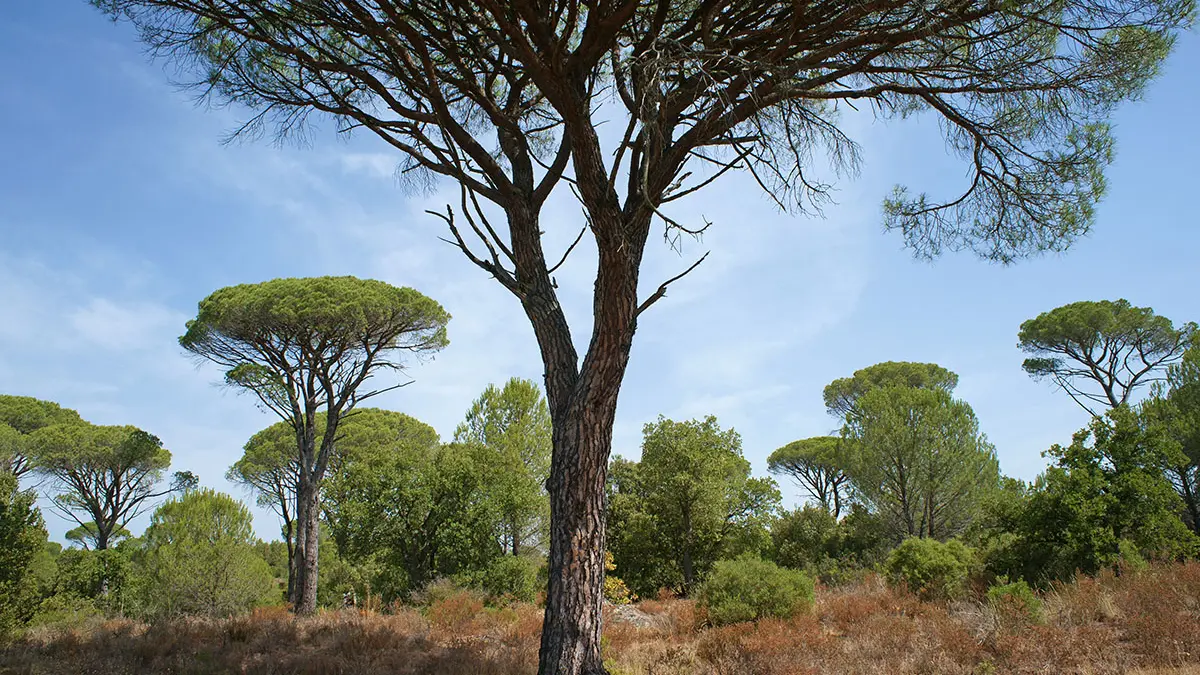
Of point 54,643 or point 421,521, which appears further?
point 421,521

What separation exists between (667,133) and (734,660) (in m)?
5.10

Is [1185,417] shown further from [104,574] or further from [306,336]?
[104,574]

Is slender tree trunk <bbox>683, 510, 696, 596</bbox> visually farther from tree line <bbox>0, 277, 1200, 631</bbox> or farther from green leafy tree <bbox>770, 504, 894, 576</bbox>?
green leafy tree <bbox>770, 504, 894, 576</bbox>

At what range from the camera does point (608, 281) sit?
15.2 ft

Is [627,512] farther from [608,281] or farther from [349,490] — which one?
[608,281]

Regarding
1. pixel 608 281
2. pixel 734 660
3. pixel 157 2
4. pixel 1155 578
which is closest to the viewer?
pixel 608 281

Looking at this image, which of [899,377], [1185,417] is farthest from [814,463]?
[1185,417]

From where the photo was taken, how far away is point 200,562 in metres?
14.1

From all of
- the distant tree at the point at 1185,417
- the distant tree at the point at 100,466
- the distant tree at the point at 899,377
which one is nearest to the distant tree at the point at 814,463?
the distant tree at the point at 899,377

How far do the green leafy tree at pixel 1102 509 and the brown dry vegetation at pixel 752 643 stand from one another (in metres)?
1.66

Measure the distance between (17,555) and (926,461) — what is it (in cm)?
1963

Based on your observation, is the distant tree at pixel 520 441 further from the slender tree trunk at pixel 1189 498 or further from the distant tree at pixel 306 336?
the slender tree trunk at pixel 1189 498

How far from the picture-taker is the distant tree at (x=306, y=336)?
48.0ft

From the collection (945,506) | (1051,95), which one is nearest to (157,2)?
(1051,95)
